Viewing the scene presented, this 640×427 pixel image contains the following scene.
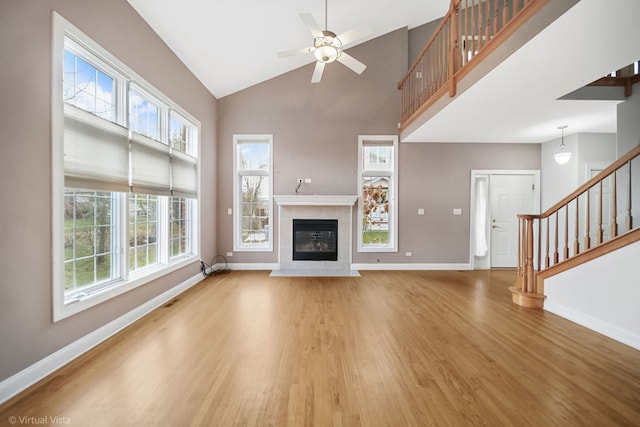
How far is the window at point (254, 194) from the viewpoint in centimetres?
545

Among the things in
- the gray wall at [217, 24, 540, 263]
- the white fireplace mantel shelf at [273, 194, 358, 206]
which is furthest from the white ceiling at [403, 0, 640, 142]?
the white fireplace mantel shelf at [273, 194, 358, 206]

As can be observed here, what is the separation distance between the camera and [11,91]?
1.72m

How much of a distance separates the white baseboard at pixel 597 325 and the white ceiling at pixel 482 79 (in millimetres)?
2386

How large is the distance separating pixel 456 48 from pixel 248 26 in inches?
108

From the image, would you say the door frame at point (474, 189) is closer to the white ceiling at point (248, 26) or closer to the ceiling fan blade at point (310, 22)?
the white ceiling at point (248, 26)

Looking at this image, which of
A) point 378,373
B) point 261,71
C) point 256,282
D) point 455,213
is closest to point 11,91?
point 378,373

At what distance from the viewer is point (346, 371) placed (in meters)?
2.01

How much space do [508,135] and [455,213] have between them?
165cm

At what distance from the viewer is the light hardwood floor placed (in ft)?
5.22

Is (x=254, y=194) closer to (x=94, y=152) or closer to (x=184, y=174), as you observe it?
(x=184, y=174)

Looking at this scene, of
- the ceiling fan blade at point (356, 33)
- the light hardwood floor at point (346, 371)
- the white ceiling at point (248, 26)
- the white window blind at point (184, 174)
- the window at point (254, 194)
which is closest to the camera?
the light hardwood floor at point (346, 371)

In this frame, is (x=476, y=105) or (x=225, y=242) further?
(x=225, y=242)

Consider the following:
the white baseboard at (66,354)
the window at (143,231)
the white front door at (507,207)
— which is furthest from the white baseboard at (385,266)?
the white baseboard at (66,354)

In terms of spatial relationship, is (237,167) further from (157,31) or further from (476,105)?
(476,105)
